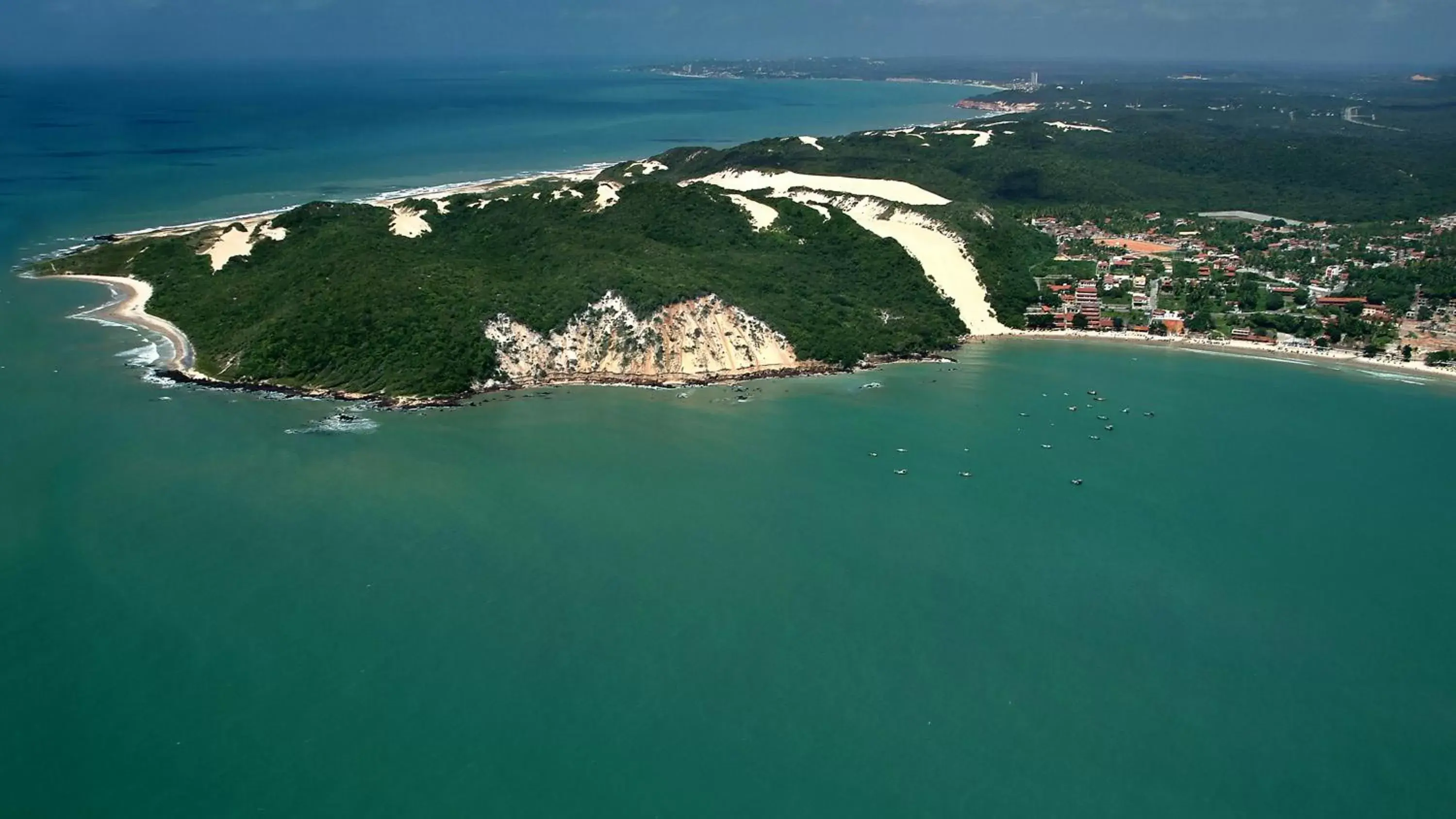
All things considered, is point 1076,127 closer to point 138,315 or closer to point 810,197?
point 810,197

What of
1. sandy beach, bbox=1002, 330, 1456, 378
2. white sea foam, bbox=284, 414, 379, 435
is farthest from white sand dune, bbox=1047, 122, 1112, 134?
white sea foam, bbox=284, 414, 379, 435

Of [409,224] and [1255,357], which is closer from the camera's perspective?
[1255,357]

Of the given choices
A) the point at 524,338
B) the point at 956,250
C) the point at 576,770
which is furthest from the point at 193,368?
the point at 956,250

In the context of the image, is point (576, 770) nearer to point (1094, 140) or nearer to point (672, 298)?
point (672, 298)

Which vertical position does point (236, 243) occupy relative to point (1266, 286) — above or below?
above

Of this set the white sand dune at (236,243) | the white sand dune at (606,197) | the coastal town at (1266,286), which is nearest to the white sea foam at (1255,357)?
the coastal town at (1266,286)

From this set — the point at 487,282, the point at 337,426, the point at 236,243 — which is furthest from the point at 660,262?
the point at 236,243

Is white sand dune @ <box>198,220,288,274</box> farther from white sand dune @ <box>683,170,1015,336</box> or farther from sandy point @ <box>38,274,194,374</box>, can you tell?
white sand dune @ <box>683,170,1015,336</box>
